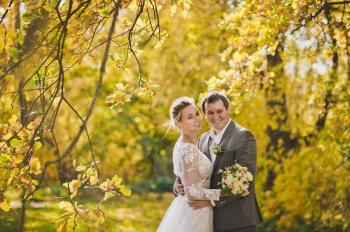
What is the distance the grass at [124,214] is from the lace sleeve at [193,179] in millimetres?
2459

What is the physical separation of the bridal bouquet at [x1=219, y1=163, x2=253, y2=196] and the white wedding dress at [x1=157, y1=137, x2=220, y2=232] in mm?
137

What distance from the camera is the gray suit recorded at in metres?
4.27

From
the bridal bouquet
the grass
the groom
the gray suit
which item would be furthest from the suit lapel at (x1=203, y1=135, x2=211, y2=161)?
the grass

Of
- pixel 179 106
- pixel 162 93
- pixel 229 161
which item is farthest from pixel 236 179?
pixel 162 93

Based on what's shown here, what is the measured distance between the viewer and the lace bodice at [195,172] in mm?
4254

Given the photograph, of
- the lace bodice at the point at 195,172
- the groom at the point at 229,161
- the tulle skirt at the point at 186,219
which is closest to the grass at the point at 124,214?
the tulle skirt at the point at 186,219

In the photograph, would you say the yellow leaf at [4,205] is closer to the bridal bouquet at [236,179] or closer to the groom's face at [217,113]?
the bridal bouquet at [236,179]

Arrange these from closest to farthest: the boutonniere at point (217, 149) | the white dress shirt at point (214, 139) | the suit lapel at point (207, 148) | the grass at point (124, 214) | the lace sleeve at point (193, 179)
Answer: the lace sleeve at point (193, 179) < the boutonniere at point (217, 149) < the white dress shirt at point (214, 139) < the suit lapel at point (207, 148) < the grass at point (124, 214)

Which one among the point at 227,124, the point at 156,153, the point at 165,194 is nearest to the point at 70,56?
the point at 227,124

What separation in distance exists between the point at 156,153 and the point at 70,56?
561 cm

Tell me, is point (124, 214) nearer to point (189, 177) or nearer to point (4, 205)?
point (189, 177)

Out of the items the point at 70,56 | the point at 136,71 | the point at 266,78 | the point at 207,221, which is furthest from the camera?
the point at 136,71

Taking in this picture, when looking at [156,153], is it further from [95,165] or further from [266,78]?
[95,165]

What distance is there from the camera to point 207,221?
4410mm
